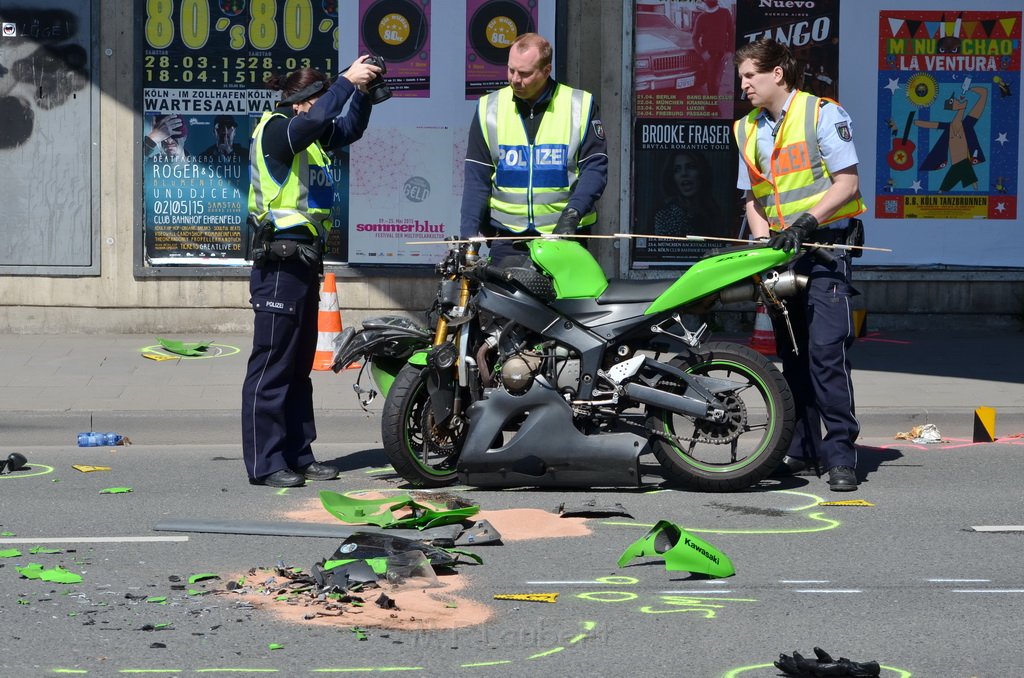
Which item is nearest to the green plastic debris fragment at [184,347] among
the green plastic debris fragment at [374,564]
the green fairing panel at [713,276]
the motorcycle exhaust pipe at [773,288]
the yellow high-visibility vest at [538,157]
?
the yellow high-visibility vest at [538,157]

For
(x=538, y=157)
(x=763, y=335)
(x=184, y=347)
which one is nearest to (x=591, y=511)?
(x=538, y=157)

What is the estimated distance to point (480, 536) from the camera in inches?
248

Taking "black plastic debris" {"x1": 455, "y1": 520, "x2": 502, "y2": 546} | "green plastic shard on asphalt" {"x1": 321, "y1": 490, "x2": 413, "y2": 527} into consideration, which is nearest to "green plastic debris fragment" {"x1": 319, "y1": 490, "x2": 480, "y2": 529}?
"green plastic shard on asphalt" {"x1": 321, "y1": 490, "x2": 413, "y2": 527}

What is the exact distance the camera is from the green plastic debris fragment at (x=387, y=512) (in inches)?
257

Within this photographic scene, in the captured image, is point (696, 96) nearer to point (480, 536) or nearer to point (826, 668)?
point (480, 536)

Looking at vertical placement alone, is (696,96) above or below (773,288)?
above

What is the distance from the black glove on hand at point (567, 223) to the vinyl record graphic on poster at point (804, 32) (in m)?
→ 5.66

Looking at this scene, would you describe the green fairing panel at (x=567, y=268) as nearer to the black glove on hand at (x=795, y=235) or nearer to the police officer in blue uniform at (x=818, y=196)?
the black glove on hand at (x=795, y=235)

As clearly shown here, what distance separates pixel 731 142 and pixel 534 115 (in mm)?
5351

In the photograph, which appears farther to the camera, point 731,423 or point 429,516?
point 731,423

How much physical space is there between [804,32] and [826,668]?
9.13 meters

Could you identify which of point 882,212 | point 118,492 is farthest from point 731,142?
point 118,492

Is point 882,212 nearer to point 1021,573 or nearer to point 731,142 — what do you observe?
point 731,142

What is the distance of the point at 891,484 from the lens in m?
7.70
